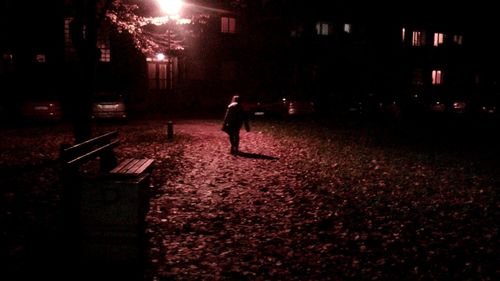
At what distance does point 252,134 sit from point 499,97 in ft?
88.5

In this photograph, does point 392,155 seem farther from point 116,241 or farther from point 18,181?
point 116,241

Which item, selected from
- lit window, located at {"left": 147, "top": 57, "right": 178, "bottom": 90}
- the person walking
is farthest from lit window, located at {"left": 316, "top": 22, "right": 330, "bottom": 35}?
the person walking

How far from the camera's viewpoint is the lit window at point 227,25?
40.2m

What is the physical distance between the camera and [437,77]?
55688 mm

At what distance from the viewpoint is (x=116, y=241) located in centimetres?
543

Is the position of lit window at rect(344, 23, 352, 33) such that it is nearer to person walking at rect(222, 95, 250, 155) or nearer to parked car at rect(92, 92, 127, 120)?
parked car at rect(92, 92, 127, 120)

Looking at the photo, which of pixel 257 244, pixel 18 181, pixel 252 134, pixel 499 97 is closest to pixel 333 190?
pixel 257 244

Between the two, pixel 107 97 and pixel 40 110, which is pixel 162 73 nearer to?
pixel 107 97

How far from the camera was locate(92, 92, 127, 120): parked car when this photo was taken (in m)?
25.2

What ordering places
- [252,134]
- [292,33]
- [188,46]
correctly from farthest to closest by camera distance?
1. [292,33]
2. [188,46]
3. [252,134]

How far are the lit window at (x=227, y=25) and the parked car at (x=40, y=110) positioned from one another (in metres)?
18.5

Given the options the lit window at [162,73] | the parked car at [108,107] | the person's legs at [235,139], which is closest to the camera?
the person's legs at [235,139]

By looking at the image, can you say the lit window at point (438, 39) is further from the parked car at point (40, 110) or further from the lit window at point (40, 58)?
the parked car at point (40, 110)

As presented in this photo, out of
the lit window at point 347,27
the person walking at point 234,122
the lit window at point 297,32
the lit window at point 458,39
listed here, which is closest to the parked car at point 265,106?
the lit window at point 297,32
